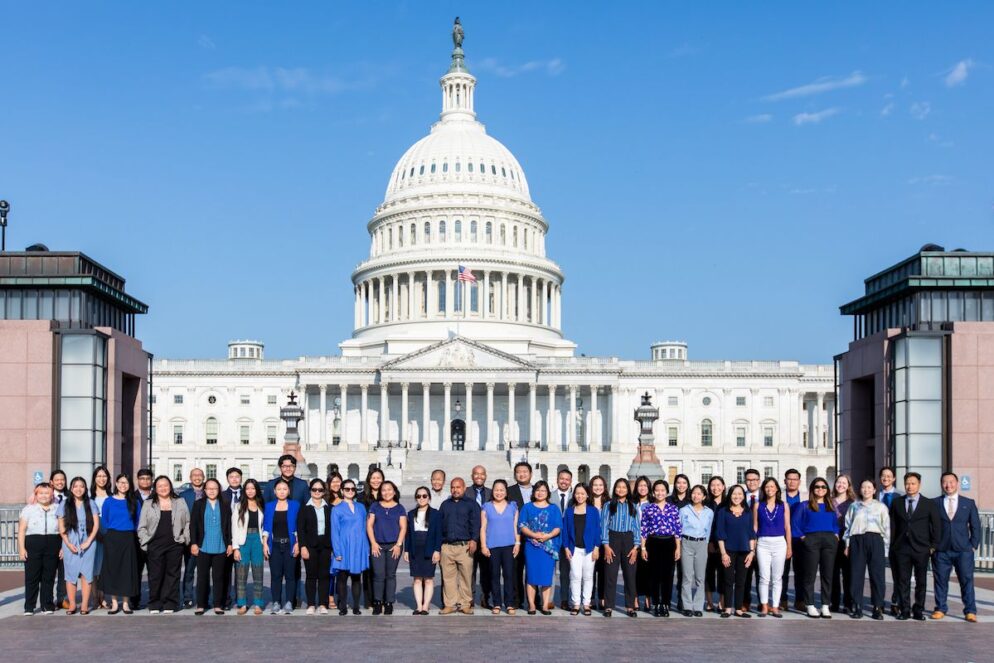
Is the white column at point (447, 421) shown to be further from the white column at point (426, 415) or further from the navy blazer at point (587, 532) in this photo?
the navy blazer at point (587, 532)

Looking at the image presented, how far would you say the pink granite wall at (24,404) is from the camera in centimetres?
3769

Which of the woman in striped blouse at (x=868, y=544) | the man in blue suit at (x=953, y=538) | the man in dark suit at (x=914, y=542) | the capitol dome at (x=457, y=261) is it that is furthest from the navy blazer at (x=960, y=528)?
the capitol dome at (x=457, y=261)

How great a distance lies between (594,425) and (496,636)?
307ft

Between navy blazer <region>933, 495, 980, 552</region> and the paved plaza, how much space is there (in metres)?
1.18

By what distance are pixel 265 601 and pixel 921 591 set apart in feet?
37.9

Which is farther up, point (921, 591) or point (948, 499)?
point (948, 499)

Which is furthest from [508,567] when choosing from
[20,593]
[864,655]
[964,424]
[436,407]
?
[436,407]

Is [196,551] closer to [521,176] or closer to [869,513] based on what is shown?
[869,513]

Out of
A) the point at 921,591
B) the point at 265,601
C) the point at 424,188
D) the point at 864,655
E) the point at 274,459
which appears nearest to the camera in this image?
the point at 864,655

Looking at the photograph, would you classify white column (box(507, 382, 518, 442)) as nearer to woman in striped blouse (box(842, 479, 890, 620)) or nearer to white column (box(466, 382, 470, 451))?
white column (box(466, 382, 470, 451))

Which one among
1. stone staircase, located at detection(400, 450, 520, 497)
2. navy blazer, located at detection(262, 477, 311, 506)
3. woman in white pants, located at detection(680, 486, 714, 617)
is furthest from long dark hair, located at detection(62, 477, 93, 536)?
stone staircase, located at detection(400, 450, 520, 497)

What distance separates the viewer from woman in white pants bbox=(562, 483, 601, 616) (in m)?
21.9

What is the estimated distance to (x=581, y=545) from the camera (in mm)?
21953

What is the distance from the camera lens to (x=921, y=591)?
2158 cm
